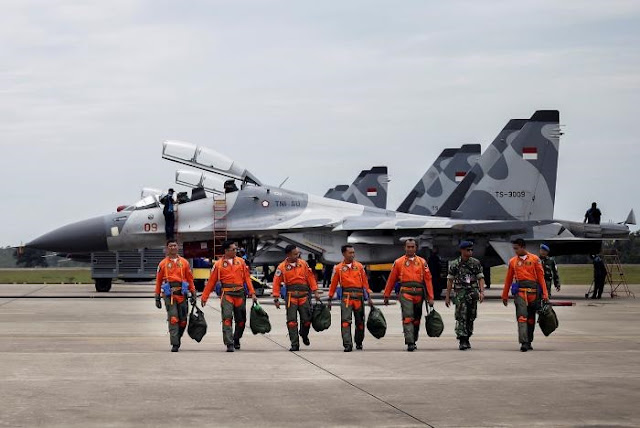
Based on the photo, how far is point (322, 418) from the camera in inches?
353

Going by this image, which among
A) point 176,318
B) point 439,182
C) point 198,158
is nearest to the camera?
point 176,318

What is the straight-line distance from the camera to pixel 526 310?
1533 centimetres

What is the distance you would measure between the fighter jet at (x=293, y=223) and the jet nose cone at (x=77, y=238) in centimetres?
3

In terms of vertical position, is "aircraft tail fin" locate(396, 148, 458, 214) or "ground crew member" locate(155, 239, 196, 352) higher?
"aircraft tail fin" locate(396, 148, 458, 214)

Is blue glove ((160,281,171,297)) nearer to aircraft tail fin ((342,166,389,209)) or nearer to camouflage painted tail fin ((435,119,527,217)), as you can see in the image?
camouflage painted tail fin ((435,119,527,217))

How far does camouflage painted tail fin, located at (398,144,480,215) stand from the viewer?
4328cm

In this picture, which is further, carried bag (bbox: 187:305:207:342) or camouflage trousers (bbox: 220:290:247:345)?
carried bag (bbox: 187:305:207:342)

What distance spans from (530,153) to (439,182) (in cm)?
1355

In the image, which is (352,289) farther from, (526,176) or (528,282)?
(526,176)

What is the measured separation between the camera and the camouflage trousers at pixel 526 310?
49.0 feet

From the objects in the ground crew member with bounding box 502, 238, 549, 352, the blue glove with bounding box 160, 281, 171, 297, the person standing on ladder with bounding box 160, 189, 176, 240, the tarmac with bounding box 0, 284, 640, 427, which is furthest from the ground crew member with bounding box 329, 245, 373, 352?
the person standing on ladder with bounding box 160, 189, 176, 240

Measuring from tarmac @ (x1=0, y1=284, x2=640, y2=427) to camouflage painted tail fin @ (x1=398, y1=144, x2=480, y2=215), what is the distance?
24.3 metres

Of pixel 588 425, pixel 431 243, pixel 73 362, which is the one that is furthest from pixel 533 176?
pixel 588 425

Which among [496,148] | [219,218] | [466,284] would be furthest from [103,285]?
[466,284]
